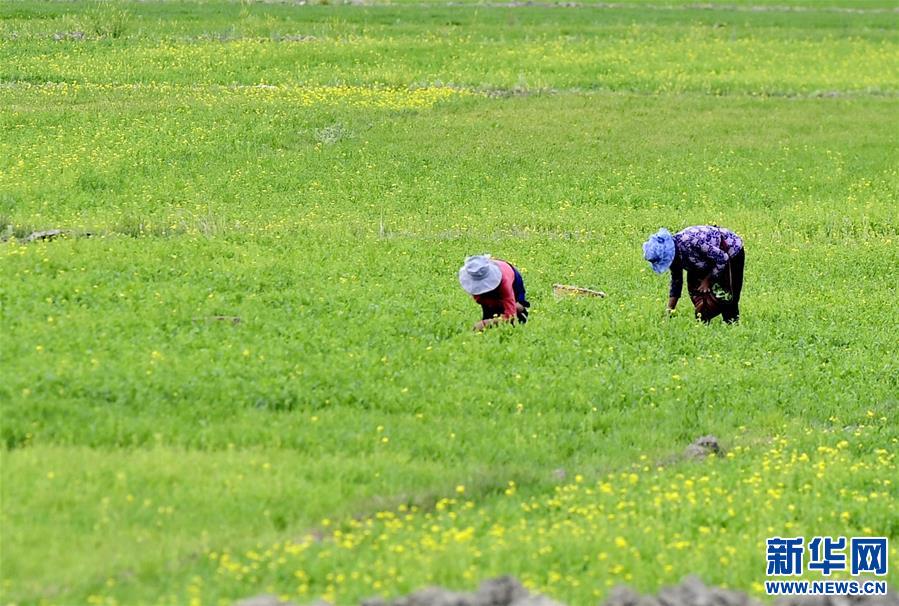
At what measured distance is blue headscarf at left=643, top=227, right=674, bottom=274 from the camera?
16.2 m

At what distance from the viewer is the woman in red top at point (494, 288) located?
50.5 ft

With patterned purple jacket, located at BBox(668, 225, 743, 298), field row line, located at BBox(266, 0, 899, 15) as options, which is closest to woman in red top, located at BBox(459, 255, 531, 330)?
patterned purple jacket, located at BBox(668, 225, 743, 298)

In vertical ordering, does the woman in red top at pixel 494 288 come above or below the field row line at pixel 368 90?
below

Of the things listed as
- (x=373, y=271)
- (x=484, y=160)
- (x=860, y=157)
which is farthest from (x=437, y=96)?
(x=373, y=271)

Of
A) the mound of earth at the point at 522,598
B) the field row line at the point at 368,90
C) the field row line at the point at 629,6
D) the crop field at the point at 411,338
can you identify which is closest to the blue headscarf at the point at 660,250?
the crop field at the point at 411,338

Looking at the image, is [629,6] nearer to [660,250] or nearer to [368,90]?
[368,90]

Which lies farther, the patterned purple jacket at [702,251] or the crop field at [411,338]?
the patterned purple jacket at [702,251]

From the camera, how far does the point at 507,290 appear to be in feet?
52.9

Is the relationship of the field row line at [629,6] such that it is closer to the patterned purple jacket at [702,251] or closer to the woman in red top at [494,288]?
the patterned purple jacket at [702,251]

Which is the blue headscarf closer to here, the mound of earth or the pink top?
the pink top

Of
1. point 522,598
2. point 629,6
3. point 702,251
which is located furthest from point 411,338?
point 629,6

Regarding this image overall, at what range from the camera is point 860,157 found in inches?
1271

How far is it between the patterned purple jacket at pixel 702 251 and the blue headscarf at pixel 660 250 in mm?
394

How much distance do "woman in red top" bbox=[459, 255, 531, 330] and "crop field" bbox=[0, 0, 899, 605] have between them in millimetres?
260
